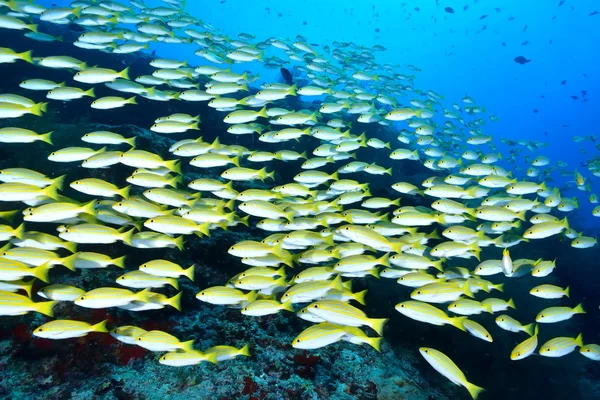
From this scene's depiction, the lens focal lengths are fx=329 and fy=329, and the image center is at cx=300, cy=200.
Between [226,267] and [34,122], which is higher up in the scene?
[34,122]

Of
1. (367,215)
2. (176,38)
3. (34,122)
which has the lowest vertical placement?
(34,122)

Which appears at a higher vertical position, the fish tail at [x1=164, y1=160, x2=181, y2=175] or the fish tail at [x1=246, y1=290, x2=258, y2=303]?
the fish tail at [x1=164, y1=160, x2=181, y2=175]

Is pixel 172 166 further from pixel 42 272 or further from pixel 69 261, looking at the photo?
pixel 42 272

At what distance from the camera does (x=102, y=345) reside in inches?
169

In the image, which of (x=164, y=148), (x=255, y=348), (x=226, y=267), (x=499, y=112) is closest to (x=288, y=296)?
(x=255, y=348)

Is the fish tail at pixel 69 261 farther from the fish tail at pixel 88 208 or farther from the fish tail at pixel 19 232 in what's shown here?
the fish tail at pixel 19 232

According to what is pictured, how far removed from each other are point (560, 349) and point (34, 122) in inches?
533

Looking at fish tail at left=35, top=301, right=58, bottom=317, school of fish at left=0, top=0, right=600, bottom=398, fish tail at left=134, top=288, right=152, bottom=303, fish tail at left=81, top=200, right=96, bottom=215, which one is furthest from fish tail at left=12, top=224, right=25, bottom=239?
fish tail at left=134, top=288, right=152, bottom=303

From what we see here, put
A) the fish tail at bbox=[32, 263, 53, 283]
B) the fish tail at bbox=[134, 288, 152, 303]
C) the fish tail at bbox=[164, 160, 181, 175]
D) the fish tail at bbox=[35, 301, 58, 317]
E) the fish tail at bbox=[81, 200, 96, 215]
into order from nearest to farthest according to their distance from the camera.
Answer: the fish tail at bbox=[35, 301, 58, 317], the fish tail at bbox=[32, 263, 53, 283], the fish tail at bbox=[134, 288, 152, 303], the fish tail at bbox=[81, 200, 96, 215], the fish tail at bbox=[164, 160, 181, 175]

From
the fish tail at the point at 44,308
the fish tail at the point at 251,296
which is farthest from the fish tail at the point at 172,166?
the fish tail at the point at 44,308

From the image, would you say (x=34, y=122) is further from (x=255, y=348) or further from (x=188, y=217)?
(x=255, y=348)

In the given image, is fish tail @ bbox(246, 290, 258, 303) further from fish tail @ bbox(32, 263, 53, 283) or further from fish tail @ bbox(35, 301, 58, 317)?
fish tail @ bbox(32, 263, 53, 283)

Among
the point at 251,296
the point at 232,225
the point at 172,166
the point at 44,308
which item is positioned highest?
the point at 172,166

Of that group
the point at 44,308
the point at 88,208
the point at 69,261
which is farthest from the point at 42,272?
the point at 88,208
